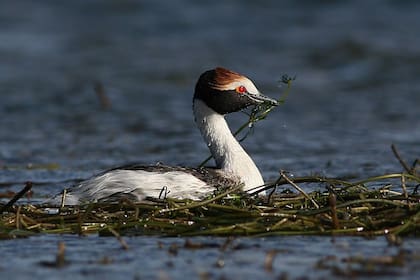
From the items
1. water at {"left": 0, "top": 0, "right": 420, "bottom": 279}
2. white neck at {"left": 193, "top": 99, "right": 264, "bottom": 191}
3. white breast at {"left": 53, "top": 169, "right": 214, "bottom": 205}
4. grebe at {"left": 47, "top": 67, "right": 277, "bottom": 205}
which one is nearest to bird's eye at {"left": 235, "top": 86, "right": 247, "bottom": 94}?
grebe at {"left": 47, "top": 67, "right": 277, "bottom": 205}

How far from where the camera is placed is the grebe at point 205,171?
28.6 feet

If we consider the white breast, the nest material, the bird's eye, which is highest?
the bird's eye

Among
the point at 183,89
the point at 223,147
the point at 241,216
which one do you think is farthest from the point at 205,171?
the point at 183,89

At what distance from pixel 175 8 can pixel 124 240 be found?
19.1m

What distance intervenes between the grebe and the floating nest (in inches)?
16.0

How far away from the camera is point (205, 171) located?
9086 mm

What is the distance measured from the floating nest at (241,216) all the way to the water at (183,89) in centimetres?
16

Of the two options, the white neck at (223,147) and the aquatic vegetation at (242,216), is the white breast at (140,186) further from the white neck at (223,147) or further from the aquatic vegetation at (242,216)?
the white neck at (223,147)

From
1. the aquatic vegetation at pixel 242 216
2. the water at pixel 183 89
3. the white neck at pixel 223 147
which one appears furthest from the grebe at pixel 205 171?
the water at pixel 183 89

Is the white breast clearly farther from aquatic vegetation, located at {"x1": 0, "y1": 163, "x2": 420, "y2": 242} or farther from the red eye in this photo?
the red eye

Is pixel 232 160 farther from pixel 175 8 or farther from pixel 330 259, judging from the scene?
pixel 175 8

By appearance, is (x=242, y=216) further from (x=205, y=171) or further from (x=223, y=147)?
(x=223, y=147)

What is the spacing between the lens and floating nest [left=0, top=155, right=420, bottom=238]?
24.6ft

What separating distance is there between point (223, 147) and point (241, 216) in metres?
2.04
